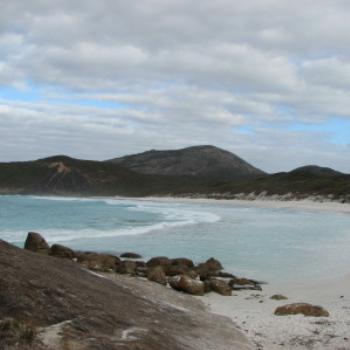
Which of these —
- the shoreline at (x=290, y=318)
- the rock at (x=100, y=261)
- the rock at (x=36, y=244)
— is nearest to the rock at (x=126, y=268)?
the rock at (x=100, y=261)

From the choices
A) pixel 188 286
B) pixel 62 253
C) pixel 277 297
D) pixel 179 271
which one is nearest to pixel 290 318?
pixel 277 297

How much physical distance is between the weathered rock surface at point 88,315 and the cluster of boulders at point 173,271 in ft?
8.65

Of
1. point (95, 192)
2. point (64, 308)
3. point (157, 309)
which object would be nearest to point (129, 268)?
point (157, 309)

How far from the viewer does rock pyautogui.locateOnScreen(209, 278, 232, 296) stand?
576 inches

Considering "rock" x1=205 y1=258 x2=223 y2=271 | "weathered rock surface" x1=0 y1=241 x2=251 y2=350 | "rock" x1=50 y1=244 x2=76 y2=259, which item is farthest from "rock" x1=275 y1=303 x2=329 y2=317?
"rock" x1=50 y1=244 x2=76 y2=259

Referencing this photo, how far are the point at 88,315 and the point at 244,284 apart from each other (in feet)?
27.1

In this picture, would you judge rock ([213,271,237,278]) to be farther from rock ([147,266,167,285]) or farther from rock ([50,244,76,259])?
rock ([50,244,76,259])

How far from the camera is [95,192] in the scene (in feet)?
503

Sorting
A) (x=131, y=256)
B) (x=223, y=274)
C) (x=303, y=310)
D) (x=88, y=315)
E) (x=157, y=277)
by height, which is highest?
(x=88, y=315)

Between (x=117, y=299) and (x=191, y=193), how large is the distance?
108857 mm

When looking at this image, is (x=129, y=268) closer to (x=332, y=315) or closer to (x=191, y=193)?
(x=332, y=315)

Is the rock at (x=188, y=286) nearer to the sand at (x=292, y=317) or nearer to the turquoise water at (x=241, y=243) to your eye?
the sand at (x=292, y=317)

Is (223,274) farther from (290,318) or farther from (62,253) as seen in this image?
(290,318)

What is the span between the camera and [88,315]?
8.23m
